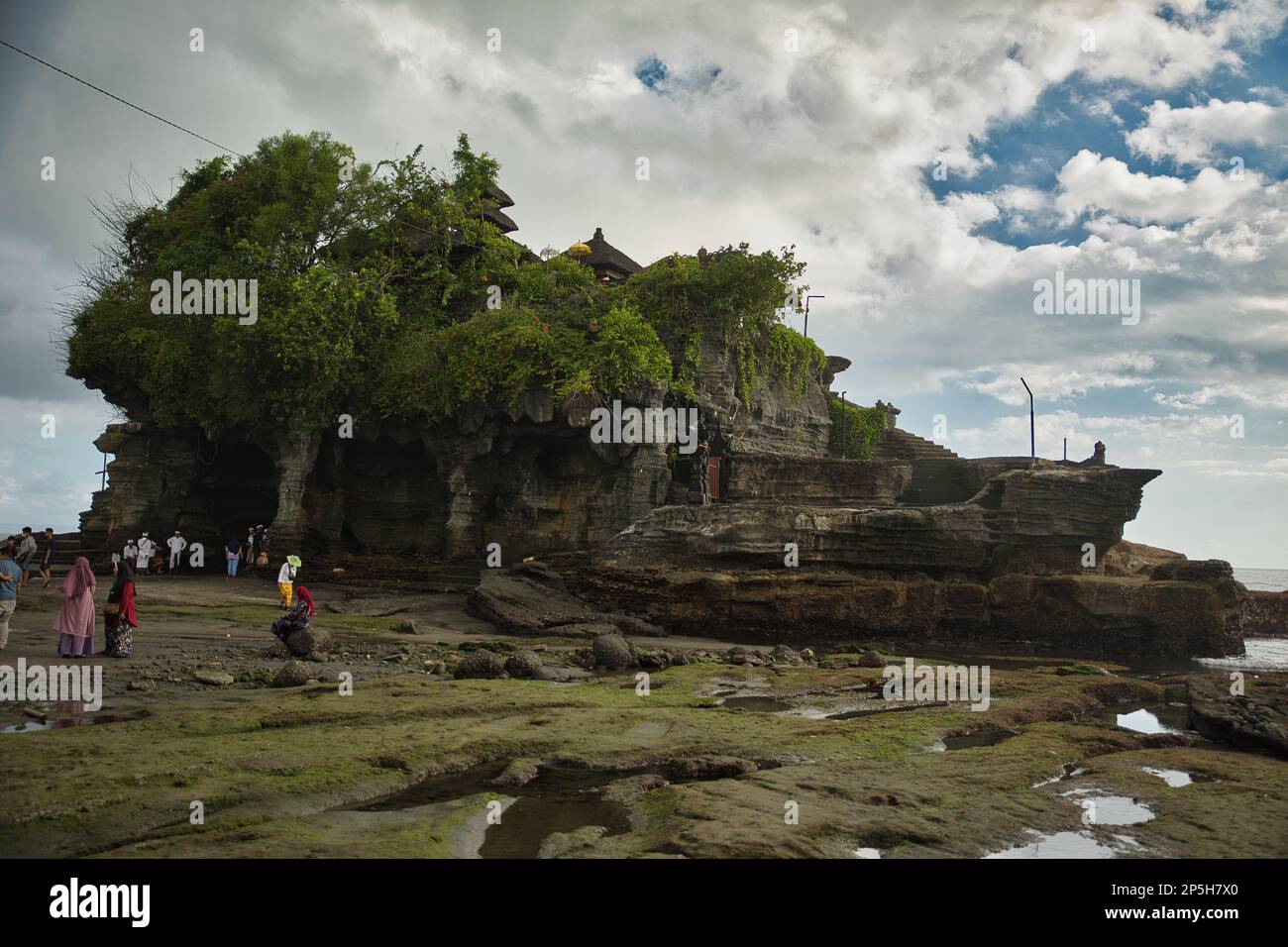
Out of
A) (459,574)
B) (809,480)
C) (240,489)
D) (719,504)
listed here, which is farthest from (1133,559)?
(240,489)

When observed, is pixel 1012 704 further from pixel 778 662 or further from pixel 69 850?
pixel 69 850

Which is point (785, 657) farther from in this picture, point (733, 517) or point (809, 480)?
point (809, 480)

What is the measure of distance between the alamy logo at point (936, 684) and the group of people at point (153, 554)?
24.2 meters

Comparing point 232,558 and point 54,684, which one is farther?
point 232,558

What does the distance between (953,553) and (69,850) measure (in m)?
22.3

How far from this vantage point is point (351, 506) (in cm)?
3250

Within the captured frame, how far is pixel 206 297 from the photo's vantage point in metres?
27.9

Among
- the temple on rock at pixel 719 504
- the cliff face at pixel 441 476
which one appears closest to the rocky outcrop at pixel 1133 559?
the temple on rock at pixel 719 504

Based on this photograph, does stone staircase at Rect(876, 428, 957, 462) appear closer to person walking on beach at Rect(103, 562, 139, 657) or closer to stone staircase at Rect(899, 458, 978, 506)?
stone staircase at Rect(899, 458, 978, 506)

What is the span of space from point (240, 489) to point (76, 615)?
2408 centimetres

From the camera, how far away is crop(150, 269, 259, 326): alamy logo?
87.7 ft

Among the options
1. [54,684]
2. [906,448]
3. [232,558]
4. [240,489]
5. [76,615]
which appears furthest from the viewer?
[906,448]
